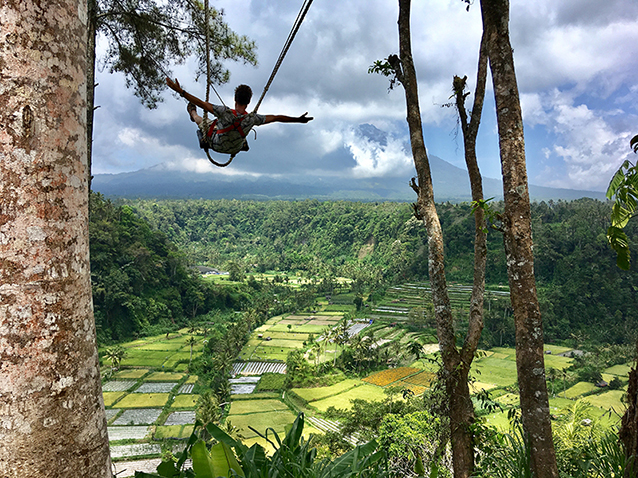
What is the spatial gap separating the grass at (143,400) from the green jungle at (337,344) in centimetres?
14

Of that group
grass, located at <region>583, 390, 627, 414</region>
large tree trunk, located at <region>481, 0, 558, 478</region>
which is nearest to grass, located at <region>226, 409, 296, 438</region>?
grass, located at <region>583, 390, 627, 414</region>

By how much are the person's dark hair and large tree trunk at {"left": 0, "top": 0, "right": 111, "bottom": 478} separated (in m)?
1.86

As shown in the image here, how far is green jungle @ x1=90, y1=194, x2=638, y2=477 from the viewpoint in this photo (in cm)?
1375

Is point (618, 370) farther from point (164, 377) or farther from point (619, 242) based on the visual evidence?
point (619, 242)

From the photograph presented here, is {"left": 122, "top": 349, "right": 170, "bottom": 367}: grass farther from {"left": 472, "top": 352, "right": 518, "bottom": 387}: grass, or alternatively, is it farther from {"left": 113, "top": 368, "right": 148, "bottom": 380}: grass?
{"left": 472, "top": 352, "right": 518, "bottom": 387}: grass

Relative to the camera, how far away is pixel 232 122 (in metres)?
2.82

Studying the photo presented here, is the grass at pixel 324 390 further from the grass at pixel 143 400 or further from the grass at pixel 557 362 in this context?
the grass at pixel 557 362

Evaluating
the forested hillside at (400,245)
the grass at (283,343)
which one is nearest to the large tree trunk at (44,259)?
the grass at (283,343)

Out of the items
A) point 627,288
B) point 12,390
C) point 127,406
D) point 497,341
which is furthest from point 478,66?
point 627,288

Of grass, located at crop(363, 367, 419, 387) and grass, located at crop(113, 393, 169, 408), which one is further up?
grass, located at crop(113, 393, 169, 408)

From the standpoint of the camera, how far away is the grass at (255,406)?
2727 centimetres

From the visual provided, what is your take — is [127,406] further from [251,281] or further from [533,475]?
[251,281]

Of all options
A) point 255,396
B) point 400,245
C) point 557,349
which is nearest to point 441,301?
point 255,396

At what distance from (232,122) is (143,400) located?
30576mm
